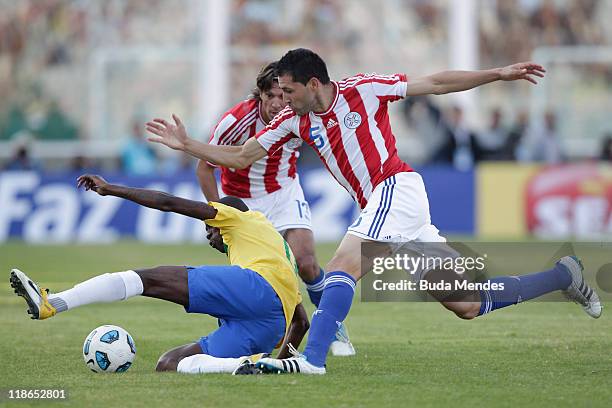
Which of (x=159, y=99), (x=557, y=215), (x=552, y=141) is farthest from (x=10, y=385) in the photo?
(x=159, y=99)

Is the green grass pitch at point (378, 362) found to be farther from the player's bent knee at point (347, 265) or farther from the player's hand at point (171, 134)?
the player's hand at point (171, 134)

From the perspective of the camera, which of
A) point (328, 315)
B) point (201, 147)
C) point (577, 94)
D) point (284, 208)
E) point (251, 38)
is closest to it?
point (328, 315)

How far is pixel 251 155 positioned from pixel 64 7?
20741mm

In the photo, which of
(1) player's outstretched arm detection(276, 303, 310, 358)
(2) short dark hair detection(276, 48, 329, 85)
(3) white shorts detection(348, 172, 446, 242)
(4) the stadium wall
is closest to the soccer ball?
(1) player's outstretched arm detection(276, 303, 310, 358)

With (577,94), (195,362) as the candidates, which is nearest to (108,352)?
(195,362)

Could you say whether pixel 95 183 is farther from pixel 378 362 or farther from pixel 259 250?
pixel 378 362

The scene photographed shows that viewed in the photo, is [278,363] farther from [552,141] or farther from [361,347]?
[552,141]

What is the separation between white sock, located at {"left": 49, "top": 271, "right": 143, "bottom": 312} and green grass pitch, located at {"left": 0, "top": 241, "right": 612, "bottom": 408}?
18.9 inches

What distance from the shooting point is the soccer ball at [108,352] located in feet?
24.4

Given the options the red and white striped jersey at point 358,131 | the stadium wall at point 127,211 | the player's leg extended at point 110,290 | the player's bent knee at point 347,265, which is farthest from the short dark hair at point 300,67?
the stadium wall at point 127,211

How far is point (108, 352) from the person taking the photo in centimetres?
743

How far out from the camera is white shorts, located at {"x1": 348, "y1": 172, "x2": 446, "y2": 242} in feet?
24.7

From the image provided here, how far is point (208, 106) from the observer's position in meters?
24.4

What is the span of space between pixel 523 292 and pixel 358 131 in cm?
166
